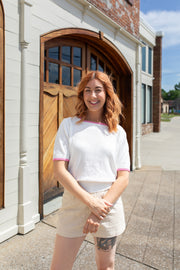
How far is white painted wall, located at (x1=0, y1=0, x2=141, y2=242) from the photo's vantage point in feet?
10.6

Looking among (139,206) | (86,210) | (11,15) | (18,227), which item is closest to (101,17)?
(11,15)

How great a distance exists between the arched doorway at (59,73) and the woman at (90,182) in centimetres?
217

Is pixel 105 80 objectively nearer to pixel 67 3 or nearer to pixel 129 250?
pixel 129 250

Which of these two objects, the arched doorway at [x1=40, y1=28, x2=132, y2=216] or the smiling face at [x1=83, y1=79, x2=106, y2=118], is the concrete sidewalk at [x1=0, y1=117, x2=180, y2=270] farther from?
the smiling face at [x1=83, y1=79, x2=106, y2=118]

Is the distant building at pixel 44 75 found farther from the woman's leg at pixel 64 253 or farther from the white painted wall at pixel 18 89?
the woman's leg at pixel 64 253

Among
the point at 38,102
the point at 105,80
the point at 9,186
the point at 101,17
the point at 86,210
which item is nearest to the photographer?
the point at 86,210

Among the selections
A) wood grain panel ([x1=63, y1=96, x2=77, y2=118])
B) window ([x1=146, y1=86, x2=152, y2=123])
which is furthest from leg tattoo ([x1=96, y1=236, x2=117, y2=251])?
window ([x1=146, y1=86, x2=152, y2=123])

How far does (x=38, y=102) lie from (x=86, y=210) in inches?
95.3

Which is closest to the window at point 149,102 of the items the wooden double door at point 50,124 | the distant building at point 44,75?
the distant building at point 44,75

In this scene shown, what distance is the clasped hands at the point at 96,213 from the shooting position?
1.61 m

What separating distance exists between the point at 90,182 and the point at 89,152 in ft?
0.67

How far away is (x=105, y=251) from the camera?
1.75m

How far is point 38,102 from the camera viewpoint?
3766 mm

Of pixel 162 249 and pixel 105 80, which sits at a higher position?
pixel 105 80
